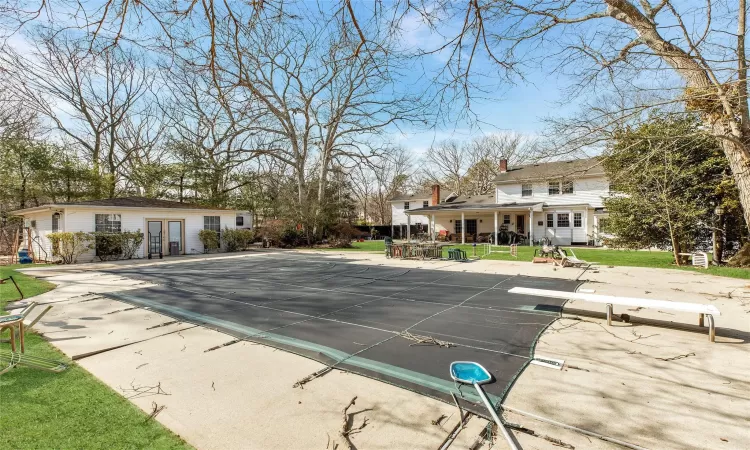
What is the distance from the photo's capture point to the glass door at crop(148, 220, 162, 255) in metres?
18.2

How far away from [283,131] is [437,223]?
15764mm

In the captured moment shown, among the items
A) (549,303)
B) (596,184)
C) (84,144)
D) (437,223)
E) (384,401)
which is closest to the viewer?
(384,401)

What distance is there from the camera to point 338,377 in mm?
3486

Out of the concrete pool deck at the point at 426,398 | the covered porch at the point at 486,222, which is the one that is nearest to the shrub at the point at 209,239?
the covered porch at the point at 486,222

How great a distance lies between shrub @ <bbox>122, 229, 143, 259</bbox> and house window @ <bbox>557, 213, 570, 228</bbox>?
86.3 feet

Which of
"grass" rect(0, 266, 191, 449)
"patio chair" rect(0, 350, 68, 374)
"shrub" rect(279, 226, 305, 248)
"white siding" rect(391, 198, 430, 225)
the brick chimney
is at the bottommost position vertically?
"grass" rect(0, 266, 191, 449)

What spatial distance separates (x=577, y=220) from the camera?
23.7 metres

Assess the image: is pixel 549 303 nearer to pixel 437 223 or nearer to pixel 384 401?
pixel 384 401

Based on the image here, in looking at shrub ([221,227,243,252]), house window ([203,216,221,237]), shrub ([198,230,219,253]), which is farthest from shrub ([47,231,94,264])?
shrub ([221,227,243,252])

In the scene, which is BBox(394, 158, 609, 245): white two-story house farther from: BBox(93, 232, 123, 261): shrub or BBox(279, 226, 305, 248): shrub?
BBox(93, 232, 123, 261): shrub

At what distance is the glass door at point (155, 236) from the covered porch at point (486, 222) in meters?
15.3

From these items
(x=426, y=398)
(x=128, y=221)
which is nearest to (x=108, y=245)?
(x=128, y=221)

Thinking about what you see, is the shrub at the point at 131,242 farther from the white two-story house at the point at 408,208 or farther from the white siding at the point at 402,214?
the white siding at the point at 402,214

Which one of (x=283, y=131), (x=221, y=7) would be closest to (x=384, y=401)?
(x=221, y=7)
